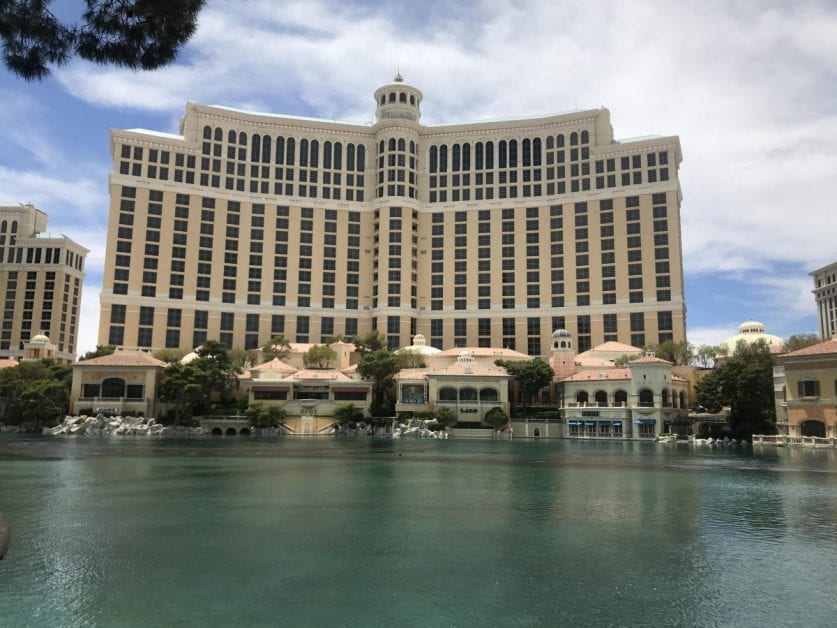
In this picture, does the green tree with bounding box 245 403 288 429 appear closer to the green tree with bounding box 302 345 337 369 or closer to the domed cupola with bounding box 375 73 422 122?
the green tree with bounding box 302 345 337 369

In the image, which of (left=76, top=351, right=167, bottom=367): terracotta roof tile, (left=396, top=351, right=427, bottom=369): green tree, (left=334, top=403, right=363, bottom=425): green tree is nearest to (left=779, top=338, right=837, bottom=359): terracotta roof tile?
(left=396, top=351, right=427, bottom=369): green tree

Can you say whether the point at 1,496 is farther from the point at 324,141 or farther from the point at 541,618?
the point at 324,141

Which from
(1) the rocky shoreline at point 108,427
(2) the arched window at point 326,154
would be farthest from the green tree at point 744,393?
(2) the arched window at point 326,154

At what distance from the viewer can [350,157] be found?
5536 inches

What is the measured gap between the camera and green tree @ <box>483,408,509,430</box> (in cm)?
9700

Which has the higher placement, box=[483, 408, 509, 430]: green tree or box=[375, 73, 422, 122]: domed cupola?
box=[375, 73, 422, 122]: domed cupola

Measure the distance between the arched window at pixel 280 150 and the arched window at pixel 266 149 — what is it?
1778mm

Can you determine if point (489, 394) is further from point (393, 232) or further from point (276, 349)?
point (393, 232)

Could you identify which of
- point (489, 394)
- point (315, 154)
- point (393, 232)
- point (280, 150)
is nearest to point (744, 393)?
point (489, 394)

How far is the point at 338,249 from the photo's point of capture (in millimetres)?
136125

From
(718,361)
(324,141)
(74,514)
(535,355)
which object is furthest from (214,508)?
(324,141)

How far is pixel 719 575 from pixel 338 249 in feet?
395

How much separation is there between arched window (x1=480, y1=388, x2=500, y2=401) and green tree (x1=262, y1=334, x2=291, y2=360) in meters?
36.7

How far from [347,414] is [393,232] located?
45520 millimetres
